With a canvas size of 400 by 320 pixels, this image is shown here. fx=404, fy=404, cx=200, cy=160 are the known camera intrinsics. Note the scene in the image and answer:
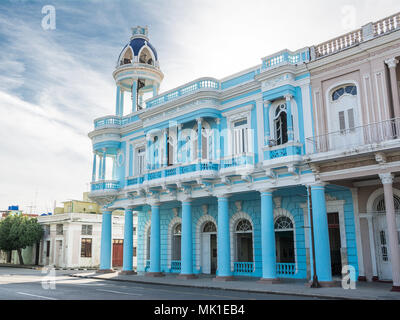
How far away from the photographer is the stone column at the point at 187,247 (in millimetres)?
19812

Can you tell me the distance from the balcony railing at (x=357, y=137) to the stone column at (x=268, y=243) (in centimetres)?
285

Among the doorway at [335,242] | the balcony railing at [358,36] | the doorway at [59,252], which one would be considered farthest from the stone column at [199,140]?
the doorway at [59,252]

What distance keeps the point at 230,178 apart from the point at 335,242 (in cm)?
541

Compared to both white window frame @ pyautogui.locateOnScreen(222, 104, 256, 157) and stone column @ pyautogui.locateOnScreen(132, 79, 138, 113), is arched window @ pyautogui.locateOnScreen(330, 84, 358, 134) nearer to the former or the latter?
white window frame @ pyautogui.locateOnScreen(222, 104, 256, 157)

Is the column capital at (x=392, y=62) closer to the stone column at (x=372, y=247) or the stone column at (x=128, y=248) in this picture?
the stone column at (x=372, y=247)

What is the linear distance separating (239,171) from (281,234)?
4.39 meters

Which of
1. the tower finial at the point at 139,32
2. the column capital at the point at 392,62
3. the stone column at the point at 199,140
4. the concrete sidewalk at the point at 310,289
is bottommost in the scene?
the concrete sidewalk at the point at 310,289

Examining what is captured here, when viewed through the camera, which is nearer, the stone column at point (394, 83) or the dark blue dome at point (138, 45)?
the stone column at point (394, 83)

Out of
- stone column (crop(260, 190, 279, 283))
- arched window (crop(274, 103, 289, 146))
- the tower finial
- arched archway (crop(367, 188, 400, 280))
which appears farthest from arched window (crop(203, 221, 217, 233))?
the tower finial

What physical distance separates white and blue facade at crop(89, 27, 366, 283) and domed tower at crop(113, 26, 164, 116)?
0.43 ft

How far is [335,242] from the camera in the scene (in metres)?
17.8

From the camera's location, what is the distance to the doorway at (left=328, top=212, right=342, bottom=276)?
1750 cm

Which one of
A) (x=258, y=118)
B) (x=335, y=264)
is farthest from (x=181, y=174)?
(x=335, y=264)

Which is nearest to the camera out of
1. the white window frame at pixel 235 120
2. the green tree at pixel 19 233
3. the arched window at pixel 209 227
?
the white window frame at pixel 235 120
